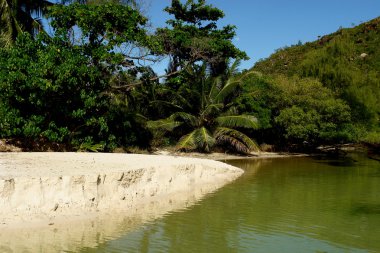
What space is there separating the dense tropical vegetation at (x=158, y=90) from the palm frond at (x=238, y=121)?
0.07 meters

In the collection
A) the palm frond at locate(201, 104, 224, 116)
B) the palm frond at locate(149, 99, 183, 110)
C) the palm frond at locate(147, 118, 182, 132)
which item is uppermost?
the palm frond at locate(149, 99, 183, 110)

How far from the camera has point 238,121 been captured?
26797 mm

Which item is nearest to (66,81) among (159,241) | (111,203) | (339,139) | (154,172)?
(154,172)

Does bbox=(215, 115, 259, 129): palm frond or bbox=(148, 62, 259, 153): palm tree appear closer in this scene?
bbox=(148, 62, 259, 153): palm tree

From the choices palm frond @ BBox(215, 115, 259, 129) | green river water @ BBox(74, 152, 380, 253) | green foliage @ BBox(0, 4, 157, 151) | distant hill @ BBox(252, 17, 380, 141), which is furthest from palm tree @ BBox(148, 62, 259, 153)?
green river water @ BBox(74, 152, 380, 253)

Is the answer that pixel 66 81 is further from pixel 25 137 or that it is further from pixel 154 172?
pixel 154 172

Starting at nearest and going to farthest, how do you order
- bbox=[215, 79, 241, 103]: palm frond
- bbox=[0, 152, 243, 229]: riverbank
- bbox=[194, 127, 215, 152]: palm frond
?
bbox=[0, 152, 243, 229]: riverbank, bbox=[194, 127, 215, 152]: palm frond, bbox=[215, 79, 241, 103]: palm frond

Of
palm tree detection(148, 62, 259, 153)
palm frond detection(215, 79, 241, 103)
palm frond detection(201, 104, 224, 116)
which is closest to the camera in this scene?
palm tree detection(148, 62, 259, 153)

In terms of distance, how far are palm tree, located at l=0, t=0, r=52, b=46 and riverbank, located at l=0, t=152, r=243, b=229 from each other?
8.73 m

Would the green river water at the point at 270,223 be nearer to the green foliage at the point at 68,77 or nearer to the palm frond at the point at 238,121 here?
the green foliage at the point at 68,77

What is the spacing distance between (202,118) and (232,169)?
908 centimetres

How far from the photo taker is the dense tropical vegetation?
17750 mm

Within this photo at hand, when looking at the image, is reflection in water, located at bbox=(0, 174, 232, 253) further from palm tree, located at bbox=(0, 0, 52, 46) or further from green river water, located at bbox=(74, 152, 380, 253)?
palm tree, located at bbox=(0, 0, 52, 46)

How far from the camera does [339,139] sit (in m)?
30.2
